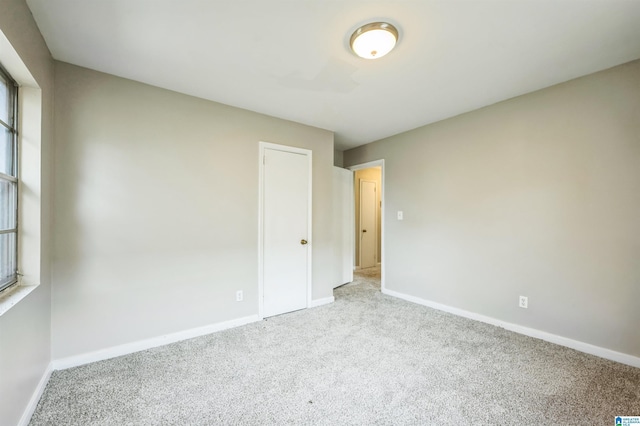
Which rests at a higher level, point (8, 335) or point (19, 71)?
point (19, 71)

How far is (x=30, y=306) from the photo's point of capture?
1.64 m

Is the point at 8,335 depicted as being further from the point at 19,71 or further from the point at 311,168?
the point at 311,168

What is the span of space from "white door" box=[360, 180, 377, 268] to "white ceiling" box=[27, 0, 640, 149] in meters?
3.01

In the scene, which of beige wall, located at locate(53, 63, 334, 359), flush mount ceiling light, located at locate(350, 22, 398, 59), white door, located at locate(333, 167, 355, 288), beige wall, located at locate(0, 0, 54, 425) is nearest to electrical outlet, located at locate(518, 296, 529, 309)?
white door, located at locate(333, 167, 355, 288)

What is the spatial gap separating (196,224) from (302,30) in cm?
199

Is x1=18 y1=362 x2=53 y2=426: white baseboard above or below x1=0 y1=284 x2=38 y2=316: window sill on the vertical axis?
below

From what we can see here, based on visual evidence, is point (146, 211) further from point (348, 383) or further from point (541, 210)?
point (541, 210)

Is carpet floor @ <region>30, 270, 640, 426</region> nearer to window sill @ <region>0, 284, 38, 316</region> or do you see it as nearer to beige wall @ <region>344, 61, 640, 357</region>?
beige wall @ <region>344, 61, 640, 357</region>

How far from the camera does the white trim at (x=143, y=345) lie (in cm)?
209

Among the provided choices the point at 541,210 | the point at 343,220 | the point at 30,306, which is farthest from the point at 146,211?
the point at 541,210

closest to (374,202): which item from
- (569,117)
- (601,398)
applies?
(569,117)

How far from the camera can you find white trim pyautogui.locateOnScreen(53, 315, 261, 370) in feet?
6.86

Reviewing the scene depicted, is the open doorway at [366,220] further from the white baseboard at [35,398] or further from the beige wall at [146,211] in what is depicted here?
the white baseboard at [35,398]

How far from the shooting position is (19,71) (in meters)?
1.55
